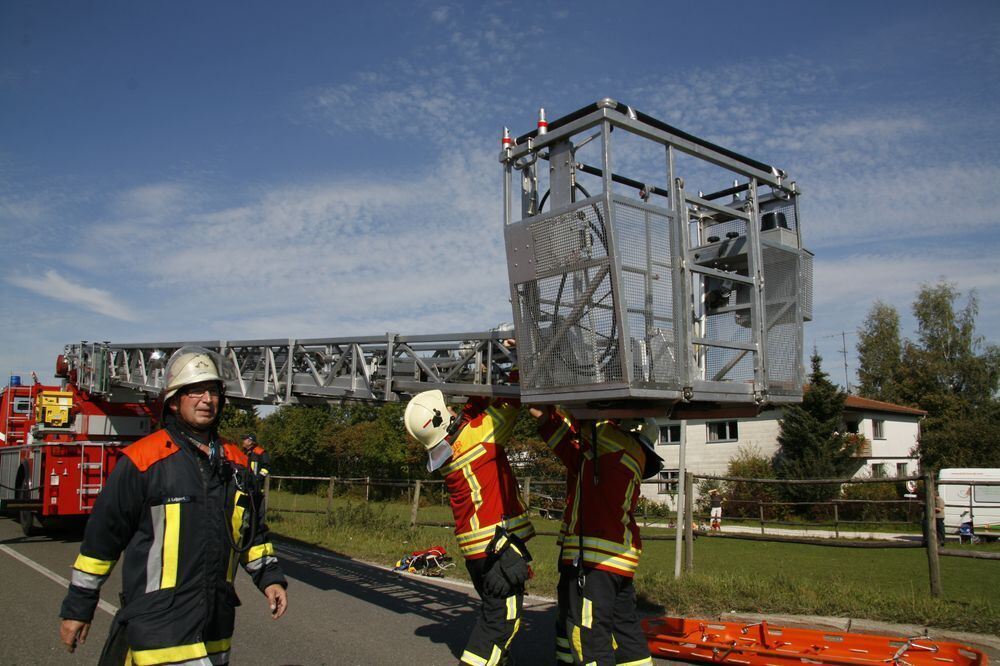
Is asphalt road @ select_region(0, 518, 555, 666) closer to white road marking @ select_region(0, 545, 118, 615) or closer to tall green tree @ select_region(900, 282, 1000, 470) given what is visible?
white road marking @ select_region(0, 545, 118, 615)

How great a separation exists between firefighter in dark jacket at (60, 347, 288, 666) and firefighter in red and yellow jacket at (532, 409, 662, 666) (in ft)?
7.14

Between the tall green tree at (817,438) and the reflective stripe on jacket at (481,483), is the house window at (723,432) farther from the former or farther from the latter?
the reflective stripe on jacket at (481,483)

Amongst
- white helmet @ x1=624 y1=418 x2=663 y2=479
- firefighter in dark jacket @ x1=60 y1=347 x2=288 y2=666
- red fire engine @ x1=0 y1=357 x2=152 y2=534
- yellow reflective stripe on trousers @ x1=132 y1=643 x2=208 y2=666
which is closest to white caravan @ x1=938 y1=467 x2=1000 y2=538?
white helmet @ x1=624 y1=418 x2=663 y2=479

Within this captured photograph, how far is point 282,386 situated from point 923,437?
36.4 m

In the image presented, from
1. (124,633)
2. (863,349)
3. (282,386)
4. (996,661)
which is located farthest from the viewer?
(863,349)

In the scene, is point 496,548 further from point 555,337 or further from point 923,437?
point 923,437

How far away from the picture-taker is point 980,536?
18.8m

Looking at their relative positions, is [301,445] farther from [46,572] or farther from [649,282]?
[649,282]

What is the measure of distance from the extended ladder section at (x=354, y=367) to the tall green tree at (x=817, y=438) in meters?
24.3

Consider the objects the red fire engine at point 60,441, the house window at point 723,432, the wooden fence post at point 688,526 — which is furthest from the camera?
the house window at point 723,432

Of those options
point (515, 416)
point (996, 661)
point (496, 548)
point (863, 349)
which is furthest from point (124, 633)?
point (863, 349)

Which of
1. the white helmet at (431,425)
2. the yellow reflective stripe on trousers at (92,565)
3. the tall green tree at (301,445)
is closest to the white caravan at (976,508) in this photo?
the white helmet at (431,425)

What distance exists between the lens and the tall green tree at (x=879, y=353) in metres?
50.8

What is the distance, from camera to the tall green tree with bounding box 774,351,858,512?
29.9 metres
